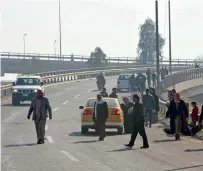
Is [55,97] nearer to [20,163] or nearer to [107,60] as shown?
[20,163]

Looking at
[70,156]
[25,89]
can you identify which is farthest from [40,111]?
[25,89]

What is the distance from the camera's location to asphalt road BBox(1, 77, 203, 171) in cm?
1948

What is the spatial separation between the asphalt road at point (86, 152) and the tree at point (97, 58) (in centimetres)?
8265

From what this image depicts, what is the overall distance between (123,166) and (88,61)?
102 meters

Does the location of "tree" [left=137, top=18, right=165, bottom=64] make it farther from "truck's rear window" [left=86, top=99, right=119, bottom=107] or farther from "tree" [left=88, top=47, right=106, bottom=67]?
"truck's rear window" [left=86, top=99, right=119, bottom=107]

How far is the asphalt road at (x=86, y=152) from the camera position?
1948cm

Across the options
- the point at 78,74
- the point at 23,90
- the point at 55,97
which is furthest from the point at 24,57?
the point at 23,90

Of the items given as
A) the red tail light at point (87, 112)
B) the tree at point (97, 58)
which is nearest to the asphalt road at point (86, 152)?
the red tail light at point (87, 112)

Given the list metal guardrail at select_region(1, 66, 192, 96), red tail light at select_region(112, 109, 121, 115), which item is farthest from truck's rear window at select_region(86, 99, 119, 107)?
metal guardrail at select_region(1, 66, 192, 96)

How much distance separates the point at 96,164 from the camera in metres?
19.8

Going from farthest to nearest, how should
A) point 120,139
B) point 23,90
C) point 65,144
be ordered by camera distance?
point 23,90, point 120,139, point 65,144

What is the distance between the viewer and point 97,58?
120 meters

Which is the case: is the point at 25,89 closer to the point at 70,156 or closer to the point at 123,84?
the point at 123,84

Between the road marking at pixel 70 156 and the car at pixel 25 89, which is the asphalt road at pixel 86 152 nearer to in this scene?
the road marking at pixel 70 156
